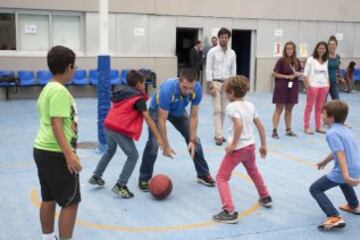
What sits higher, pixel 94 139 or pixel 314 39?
pixel 314 39

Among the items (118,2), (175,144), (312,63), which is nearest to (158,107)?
(175,144)

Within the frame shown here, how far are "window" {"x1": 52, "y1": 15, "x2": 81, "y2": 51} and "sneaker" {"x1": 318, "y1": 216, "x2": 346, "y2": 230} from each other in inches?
470

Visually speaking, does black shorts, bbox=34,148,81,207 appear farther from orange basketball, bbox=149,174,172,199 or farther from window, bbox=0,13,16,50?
window, bbox=0,13,16,50

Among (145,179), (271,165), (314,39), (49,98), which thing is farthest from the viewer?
(314,39)

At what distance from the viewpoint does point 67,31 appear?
1485 centimetres

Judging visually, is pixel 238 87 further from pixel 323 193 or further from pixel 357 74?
pixel 357 74

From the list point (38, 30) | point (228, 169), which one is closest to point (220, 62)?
point (228, 169)

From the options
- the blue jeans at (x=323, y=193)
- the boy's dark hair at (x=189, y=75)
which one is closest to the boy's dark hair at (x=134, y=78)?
the boy's dark hair at (x=189, y=75)

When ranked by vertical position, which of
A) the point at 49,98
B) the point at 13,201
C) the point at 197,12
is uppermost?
the point at 197,12

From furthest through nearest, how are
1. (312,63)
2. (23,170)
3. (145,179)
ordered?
(312,63)
(23,170)
(145,179)

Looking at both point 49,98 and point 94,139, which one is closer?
point 49,98

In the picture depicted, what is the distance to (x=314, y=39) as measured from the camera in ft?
60.0

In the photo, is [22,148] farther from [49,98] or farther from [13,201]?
[49,98]

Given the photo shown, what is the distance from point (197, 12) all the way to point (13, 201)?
12.2 metres
